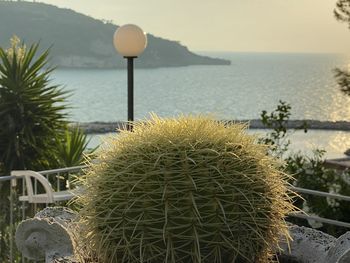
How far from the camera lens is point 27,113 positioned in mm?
8961

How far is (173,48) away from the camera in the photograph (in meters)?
95.8

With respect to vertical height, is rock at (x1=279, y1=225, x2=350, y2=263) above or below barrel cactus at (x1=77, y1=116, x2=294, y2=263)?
below

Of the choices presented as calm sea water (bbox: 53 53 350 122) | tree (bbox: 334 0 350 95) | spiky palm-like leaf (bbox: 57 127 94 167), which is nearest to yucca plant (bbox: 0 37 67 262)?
spiky palm-like leaf (bbox: 57 127 94 167)

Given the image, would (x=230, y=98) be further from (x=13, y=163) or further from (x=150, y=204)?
(x=150, y=204)

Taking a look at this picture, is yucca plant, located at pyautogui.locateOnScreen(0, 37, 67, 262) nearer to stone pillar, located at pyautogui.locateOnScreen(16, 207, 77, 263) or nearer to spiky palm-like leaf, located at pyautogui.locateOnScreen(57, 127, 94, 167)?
spiky palm-like leaf, located at pyautogui.locateOnScreen(57, 127, 94, 167)

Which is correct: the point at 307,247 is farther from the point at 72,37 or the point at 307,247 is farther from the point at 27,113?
the point at 72,37

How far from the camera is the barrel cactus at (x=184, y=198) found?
71.2 inches

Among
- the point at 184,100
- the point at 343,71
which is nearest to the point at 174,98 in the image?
the point at 184,100

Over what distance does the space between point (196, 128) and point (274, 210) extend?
384mm

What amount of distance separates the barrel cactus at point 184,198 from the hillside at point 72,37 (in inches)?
1714

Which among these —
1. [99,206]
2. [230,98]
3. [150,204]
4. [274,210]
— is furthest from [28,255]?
[230,98]

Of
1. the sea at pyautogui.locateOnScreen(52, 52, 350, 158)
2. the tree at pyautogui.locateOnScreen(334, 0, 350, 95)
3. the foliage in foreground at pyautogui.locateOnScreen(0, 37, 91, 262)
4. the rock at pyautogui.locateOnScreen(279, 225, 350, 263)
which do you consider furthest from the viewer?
the sea at pyautogui.locateOnScreen(52, 52, 350, 158)

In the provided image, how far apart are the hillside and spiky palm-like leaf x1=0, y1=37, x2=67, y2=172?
118 feet

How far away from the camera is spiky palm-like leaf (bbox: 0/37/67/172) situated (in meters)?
8.93
